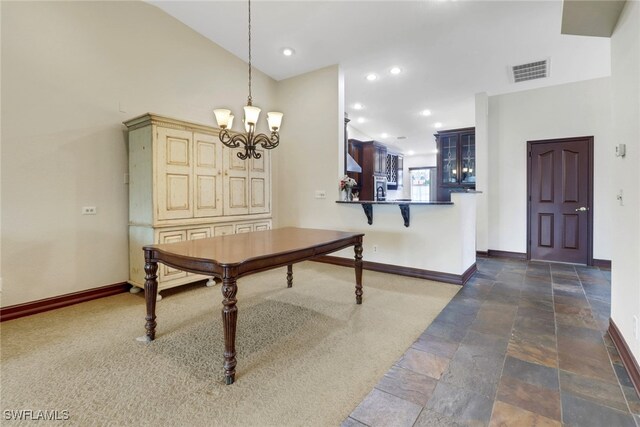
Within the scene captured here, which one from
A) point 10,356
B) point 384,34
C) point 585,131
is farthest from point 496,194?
point 10,356

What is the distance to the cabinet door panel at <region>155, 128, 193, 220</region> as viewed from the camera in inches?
129

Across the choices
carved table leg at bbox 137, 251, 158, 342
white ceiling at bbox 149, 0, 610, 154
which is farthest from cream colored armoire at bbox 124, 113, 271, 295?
white ceiling at bbox 149, 0, 610, 154

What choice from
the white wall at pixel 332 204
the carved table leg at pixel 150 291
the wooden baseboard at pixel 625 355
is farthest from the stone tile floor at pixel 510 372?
the carved table leg at pixel 150 291

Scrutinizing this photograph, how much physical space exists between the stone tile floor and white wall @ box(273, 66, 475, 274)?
976mm

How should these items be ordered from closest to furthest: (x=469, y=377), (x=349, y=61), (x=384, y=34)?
(x=469, y=377)
(x=384, y=34)
(x=349, y=61)

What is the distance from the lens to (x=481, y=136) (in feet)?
17.4

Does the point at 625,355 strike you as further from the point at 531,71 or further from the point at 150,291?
the point at 531,71

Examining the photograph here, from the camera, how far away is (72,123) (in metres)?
3.11

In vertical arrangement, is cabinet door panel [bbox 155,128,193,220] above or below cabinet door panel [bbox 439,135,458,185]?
below

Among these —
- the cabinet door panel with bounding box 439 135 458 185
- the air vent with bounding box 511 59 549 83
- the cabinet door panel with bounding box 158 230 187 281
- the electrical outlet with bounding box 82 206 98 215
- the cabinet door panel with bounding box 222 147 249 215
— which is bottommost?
the cabinet door panel with bounding box 158 230 187 281

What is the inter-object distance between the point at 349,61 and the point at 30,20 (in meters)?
Answer: 3.79

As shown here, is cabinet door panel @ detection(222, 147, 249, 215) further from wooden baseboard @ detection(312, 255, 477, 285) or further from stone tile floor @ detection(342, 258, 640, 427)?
stone tile floor @ detection(342, 258, 640, 427)

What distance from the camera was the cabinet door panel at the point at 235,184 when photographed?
158 inches

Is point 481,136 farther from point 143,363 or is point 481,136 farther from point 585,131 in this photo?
point 143,363
